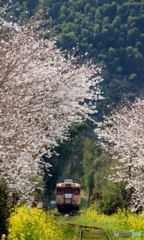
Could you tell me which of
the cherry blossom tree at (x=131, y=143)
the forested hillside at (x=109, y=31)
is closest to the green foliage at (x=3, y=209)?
the cherry blossom tree at (x=131, y=143)

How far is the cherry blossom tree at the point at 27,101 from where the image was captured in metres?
9.05

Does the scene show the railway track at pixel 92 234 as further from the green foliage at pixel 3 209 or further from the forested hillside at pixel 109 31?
the forested hillside at pixel 109 31

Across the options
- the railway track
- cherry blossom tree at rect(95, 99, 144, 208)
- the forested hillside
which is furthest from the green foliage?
the forested hillside

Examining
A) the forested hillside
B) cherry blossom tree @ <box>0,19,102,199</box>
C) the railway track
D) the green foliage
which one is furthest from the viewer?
the forested hillside

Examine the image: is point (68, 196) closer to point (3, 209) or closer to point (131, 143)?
point (131, 143)

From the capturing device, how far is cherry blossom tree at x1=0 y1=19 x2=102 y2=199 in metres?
9.05

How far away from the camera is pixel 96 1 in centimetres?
11069

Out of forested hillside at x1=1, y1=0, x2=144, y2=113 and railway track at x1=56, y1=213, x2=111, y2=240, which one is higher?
forested hillside at x1=1, y1=0, x2=144, y2=113

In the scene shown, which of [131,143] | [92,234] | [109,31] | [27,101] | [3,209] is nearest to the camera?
[27,101]

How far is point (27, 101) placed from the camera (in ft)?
34.8

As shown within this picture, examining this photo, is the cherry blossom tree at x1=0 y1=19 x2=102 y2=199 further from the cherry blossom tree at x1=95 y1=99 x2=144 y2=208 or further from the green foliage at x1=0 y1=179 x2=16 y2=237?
the cherry blossom tree at x1=95 y1=99 x2=144 y2=208

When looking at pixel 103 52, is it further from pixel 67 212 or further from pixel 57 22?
pixel 67 212

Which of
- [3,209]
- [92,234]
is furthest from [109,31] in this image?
[3,209]

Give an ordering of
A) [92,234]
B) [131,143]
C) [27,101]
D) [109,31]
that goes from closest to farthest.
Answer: [27,101], [131,143], [92,234], [109,31]
